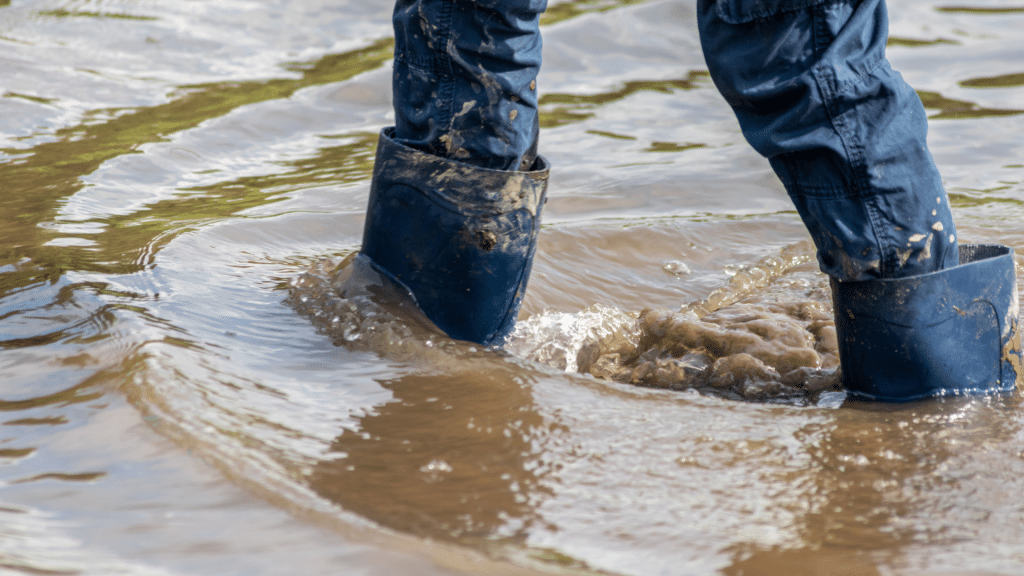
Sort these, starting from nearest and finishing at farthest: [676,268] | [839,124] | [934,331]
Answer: [839,124], [934,331], [676,268]

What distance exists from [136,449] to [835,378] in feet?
4.18

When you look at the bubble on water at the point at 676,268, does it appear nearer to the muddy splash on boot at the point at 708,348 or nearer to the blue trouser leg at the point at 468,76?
the muddy splash on boot at the point at 708,348

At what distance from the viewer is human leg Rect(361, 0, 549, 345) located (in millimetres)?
1719

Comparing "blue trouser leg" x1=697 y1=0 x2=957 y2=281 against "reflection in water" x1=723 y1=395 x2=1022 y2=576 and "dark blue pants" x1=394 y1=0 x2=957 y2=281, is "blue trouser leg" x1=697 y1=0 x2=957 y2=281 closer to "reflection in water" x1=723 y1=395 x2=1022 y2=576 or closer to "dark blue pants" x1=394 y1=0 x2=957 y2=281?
"dark blue pants" x1=394 y1=0 x2=957 y2=281

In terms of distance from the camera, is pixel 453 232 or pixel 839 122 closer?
pixel 839 122

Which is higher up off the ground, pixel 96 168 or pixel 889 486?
pixel 96 168

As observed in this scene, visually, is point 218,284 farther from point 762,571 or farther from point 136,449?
point 762,571

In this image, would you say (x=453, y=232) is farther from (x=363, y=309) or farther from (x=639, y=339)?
(x=639, y=339)

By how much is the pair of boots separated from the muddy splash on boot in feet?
0.34

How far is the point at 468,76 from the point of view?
67.8 inches

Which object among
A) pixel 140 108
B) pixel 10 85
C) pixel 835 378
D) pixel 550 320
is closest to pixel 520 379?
pixel 550 320

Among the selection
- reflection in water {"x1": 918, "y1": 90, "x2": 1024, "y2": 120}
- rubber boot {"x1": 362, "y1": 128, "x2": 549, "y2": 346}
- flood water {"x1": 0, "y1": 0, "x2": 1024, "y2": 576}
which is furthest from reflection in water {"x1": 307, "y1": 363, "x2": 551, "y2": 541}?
reflection in water {"x1": 918, "y1": 90, "x2": 1024, "y2": 120}

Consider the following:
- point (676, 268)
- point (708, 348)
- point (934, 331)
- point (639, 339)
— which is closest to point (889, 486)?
point (934, 331)

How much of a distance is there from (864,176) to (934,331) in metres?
0.32
